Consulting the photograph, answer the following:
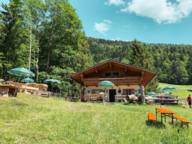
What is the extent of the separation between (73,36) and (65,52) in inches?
121

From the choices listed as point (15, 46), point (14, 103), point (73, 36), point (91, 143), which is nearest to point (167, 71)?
point (73, 36)

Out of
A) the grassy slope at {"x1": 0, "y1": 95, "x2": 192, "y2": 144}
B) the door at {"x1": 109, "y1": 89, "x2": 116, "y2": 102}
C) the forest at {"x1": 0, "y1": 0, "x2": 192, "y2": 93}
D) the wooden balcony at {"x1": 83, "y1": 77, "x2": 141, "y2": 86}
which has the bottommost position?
the grassy slope at {"x1": 0, "y1": 95, "x2": 192, "y2": 144}

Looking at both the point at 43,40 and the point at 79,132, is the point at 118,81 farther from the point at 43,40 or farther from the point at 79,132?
the point at 79,132

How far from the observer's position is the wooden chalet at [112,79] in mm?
35969

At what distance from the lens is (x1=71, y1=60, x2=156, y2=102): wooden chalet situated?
1416 inches

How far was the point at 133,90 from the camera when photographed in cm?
3681

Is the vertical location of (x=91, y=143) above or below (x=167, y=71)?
below

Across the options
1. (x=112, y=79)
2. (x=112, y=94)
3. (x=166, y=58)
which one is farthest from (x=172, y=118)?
(x=166, y=58)

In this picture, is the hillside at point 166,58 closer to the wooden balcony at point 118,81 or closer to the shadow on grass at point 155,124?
the wooden balcony at point 118,81

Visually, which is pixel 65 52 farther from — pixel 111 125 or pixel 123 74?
pixel 111 125

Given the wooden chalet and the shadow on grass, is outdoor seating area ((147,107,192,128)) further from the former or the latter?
the wooden chalet

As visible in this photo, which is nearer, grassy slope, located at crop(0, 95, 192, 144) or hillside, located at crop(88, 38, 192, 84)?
grassy slope, located at crop(0, 95, 192, 144)

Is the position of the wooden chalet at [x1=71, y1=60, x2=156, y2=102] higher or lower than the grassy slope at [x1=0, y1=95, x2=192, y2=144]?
higher

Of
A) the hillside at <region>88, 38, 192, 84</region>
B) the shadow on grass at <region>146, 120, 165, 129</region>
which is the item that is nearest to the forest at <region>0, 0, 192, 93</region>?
the shadow on grass at <region>146, 120, 165, 129</region>
